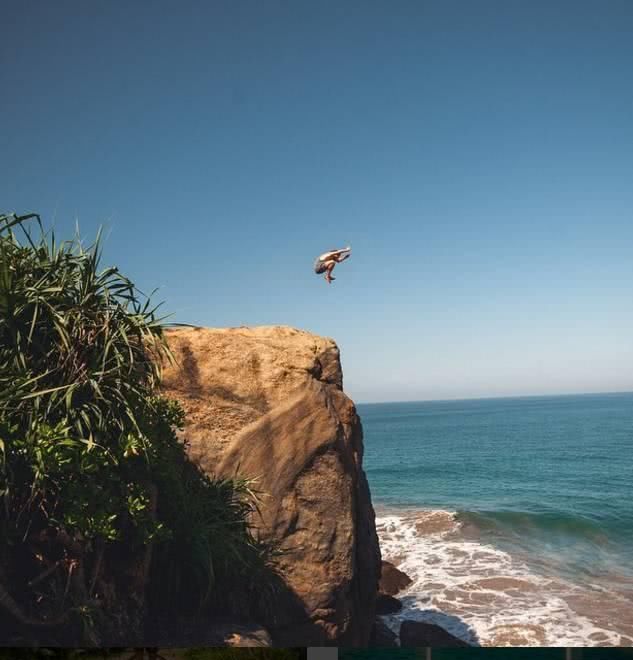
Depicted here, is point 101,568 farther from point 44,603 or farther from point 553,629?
point 553,629

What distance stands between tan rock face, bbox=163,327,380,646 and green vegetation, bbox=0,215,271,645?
3.10 feet

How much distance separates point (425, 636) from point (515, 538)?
7.58m

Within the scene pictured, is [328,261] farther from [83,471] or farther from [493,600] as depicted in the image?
[493,600]

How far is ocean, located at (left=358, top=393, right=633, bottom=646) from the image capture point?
29.6ft

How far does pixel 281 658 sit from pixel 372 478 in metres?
20.3

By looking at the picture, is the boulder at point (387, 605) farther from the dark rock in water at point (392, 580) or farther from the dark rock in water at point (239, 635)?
the dark rock in water at point (239, 635)

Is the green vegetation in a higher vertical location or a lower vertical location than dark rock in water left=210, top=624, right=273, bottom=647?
higher

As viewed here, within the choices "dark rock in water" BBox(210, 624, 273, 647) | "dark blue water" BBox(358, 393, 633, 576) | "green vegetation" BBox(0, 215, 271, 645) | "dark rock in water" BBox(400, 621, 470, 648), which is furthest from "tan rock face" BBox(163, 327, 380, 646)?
"dark blue water" BBox(358, 393, 633, 576)

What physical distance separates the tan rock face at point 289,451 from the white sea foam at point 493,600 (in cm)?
300

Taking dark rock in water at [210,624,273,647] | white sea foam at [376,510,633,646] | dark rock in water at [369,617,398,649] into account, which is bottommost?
white sea foam at [376,510,633,646]

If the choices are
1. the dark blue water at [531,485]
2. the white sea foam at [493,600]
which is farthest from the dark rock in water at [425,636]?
the dark blue water at [531,485]

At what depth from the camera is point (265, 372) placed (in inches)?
268

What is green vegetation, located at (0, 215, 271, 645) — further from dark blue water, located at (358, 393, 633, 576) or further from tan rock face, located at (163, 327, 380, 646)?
dark blue water, located at (358, 393, 633, 576)

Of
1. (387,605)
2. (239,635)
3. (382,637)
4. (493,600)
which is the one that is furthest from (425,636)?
(239,635)
